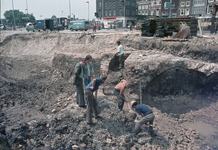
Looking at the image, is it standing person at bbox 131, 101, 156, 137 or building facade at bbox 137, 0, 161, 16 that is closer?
standing person at bbox 131, 101, 156, 137

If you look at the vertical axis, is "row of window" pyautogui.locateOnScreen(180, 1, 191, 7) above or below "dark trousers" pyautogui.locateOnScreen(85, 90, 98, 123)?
above

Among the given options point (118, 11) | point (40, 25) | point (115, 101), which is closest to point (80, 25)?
point (40, 25)

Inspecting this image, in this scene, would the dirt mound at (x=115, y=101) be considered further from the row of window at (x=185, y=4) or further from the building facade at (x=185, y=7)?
the row of window at (x=185, y=4)

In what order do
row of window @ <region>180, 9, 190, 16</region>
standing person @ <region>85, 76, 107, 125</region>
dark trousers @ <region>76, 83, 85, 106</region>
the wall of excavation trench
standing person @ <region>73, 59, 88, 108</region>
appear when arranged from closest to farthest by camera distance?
standing person @ <region>85, 76, 107, 125</region>
standing person @ <region>73, 59, 88, 108</region>
dark trousers @ <region>76, 83, 85, 106</region>
the wall of excavation trench
row of window @ <region>180, 9, 190, 16</region>

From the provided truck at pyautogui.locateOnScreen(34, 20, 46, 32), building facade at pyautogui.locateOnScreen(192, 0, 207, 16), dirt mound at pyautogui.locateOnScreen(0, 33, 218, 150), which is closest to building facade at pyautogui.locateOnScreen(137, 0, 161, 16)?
building facade at pyautogui.locateOnScreen(192, 0, 207, 16)

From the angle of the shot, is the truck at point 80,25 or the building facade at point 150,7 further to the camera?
the building facade at point 150,7

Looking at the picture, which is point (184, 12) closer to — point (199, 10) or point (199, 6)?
point (199, 10)

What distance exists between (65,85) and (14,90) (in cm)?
256

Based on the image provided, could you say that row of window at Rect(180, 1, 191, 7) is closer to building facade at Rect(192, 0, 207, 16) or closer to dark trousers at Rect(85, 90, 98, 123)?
building facade at Rect(192, 0, 207, 16)

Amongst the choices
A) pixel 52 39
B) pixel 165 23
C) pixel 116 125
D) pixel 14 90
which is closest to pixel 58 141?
pixel 116 125

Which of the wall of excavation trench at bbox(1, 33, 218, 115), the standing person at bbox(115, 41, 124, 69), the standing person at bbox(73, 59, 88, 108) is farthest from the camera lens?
the standing person at bbox(115, 41, 124, 69)

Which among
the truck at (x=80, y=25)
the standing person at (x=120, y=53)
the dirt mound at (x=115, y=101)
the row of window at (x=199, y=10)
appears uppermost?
the row of window at (x=199, y=10)

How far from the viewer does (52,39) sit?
67.1ft

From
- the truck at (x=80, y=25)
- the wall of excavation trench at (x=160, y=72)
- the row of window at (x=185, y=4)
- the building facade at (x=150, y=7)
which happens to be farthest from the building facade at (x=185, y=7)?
the wall of excavation trench at (x=160, y=72)
